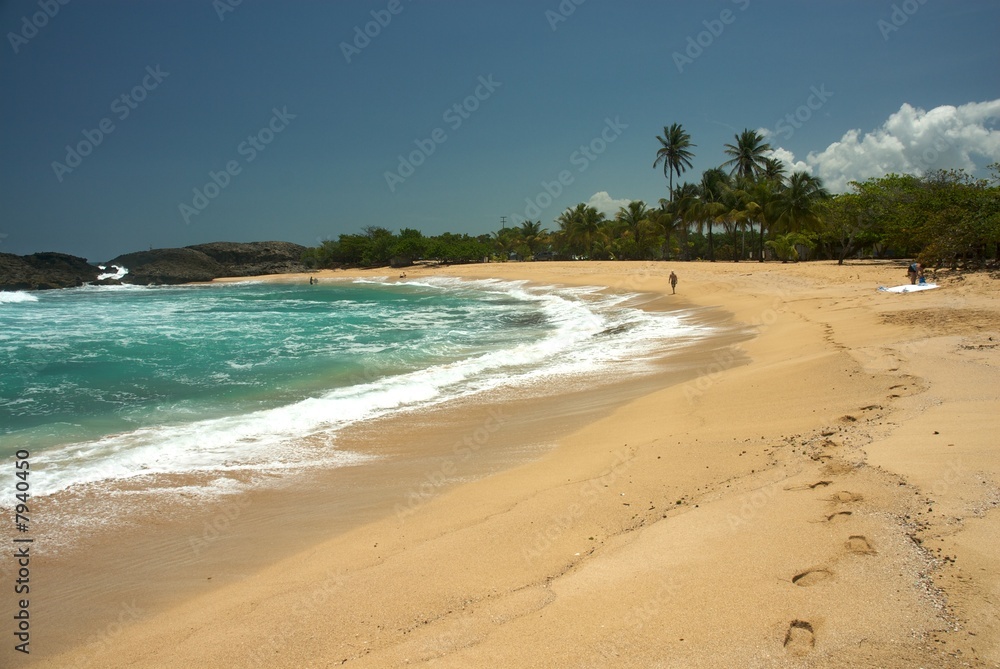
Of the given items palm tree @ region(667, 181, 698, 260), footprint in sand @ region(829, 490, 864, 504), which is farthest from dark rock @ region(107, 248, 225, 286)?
footprint in sand @ region(829, 490, 864, 504)

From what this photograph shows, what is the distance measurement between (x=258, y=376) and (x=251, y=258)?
103 metres

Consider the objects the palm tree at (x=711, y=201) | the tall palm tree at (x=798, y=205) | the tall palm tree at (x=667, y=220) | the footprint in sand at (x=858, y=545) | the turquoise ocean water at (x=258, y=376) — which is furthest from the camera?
the tall palm tree at (x=667, y=220)

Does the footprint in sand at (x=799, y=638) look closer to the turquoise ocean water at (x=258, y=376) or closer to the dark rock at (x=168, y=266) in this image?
the turquoise ocean water at (x=258, y=376)

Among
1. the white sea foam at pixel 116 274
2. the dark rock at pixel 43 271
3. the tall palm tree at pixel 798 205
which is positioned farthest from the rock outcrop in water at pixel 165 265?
the tall palm tree at pixel 798 205

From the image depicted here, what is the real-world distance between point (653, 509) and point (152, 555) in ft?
14.8

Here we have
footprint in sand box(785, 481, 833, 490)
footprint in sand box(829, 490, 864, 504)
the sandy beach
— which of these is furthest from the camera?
footprint in sand box(785, 481, 833, 490)

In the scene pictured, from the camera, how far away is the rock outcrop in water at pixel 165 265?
2825 inches

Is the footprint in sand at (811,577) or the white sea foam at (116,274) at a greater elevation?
the white sea foam at (116,274)

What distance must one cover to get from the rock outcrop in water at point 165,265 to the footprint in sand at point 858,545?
89.6m

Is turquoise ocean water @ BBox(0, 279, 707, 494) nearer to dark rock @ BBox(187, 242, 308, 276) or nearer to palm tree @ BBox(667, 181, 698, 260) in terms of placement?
palm tree @ BBox(667, 181, 698, 260)

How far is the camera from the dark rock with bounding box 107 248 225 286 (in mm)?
86131

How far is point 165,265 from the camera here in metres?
93.5

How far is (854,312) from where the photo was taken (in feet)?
45.5

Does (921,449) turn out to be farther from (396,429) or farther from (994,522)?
(396,429)
